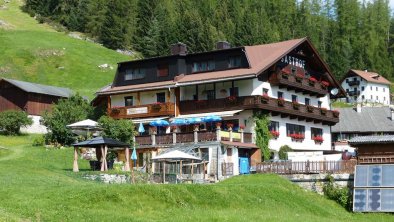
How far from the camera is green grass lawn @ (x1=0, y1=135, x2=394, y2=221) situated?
26469mm

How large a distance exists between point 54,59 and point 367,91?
6221 cm

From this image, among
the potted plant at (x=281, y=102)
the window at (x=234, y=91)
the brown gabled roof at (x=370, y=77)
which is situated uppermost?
the brown gabled roof at (x=370, y=77)

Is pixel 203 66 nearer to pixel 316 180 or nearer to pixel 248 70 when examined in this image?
pixel 248 70

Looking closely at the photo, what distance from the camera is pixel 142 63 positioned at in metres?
62.4

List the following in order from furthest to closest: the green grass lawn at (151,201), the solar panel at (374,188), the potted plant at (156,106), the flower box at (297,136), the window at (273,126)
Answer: the flower box at (297,136) → the potted plant at (156,106) → the window at (273,126) → the solar panel at (374,188) → the green grass lawn at (151,201)

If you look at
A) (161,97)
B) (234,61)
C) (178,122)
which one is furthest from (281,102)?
(161,97)

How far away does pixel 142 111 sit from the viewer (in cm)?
5934

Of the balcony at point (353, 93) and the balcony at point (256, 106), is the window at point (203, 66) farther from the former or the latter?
the balcony at point (353, 93)

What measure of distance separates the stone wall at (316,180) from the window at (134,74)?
22023 millimetres

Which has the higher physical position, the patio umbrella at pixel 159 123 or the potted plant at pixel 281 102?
the potted plant at pixel 281 102

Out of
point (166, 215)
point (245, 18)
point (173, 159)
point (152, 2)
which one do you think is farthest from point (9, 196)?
point (152, 2)

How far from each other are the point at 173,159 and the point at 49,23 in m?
113

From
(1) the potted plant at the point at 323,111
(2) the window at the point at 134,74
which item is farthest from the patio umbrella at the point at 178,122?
(1) the potted plant at the point at 323,111

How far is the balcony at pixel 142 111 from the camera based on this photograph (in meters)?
58.1
